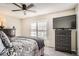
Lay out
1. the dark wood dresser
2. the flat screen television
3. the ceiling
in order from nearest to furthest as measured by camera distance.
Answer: the ceiling, the flat screen television, the dark wood dresser

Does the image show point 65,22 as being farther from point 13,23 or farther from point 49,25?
point 13,23

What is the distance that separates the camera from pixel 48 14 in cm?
208

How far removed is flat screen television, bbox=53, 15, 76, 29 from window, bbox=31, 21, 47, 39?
0.88ft

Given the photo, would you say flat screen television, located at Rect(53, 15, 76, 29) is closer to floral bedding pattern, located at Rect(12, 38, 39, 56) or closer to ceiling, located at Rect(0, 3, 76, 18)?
ceiling, located at Rect(0, 3, 76, 18)

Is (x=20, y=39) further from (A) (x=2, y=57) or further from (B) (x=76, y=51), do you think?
(B) (x=76, y=51)

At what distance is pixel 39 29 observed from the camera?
2.11m

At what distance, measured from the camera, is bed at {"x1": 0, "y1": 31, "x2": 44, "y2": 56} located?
5.26 ft

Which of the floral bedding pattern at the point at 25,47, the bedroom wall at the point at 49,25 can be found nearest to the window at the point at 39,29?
the bedroom wall at the point at 49,25

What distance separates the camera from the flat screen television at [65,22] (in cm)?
198

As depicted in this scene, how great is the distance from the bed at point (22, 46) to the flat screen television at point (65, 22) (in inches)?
22.5

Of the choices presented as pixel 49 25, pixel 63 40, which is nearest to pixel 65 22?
pixel 49 25

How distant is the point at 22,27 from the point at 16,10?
0.42 metres

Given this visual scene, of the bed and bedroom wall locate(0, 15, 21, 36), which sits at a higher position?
bedroom wall locate(0, 15, 21, 36)

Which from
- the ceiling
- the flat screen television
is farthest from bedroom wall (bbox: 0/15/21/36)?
the flat screen television
